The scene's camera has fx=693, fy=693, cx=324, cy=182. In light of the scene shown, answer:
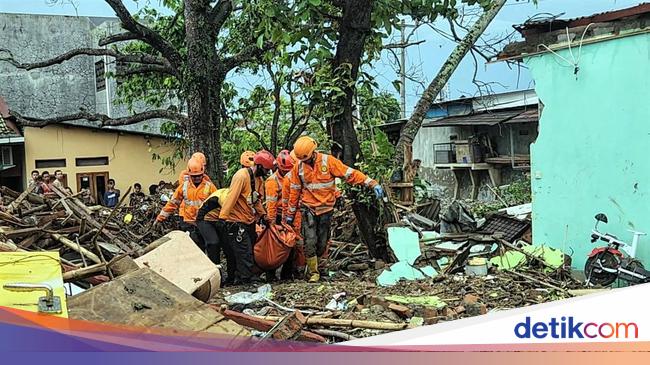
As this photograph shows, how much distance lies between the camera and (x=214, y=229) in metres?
7.72

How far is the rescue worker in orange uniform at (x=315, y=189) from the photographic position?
24.4 feet

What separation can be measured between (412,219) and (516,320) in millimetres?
7774

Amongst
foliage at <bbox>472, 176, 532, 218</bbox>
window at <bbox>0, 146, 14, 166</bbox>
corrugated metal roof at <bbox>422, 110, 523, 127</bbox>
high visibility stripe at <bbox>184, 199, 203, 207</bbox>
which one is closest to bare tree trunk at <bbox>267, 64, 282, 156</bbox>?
high visibility stripe at <bbox>184, 199, 203, 207</bbox>

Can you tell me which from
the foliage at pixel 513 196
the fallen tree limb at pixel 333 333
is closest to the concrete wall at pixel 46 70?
the foliage at pixel 513 196

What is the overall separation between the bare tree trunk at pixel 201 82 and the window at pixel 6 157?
10.7 metres

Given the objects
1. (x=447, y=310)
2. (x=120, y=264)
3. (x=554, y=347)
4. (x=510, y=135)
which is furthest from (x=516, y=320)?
(x=510, y=135)

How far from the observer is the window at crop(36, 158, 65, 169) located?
19.4 meters

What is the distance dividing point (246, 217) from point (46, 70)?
17.2m

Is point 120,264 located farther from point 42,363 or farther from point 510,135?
point 510,135

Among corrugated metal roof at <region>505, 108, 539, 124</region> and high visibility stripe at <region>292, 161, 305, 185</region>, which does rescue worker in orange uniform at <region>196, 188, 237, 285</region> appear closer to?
high visibility stripe at <region>292, 161, 305, 185</region>

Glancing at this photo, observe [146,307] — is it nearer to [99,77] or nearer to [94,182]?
[94,182]

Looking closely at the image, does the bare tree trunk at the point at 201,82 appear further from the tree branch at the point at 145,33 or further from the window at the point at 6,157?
the window at the point at 6,157

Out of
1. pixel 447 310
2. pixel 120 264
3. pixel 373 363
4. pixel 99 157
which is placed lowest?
pixel 447 310

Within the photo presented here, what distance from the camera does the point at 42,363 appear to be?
2320mm
